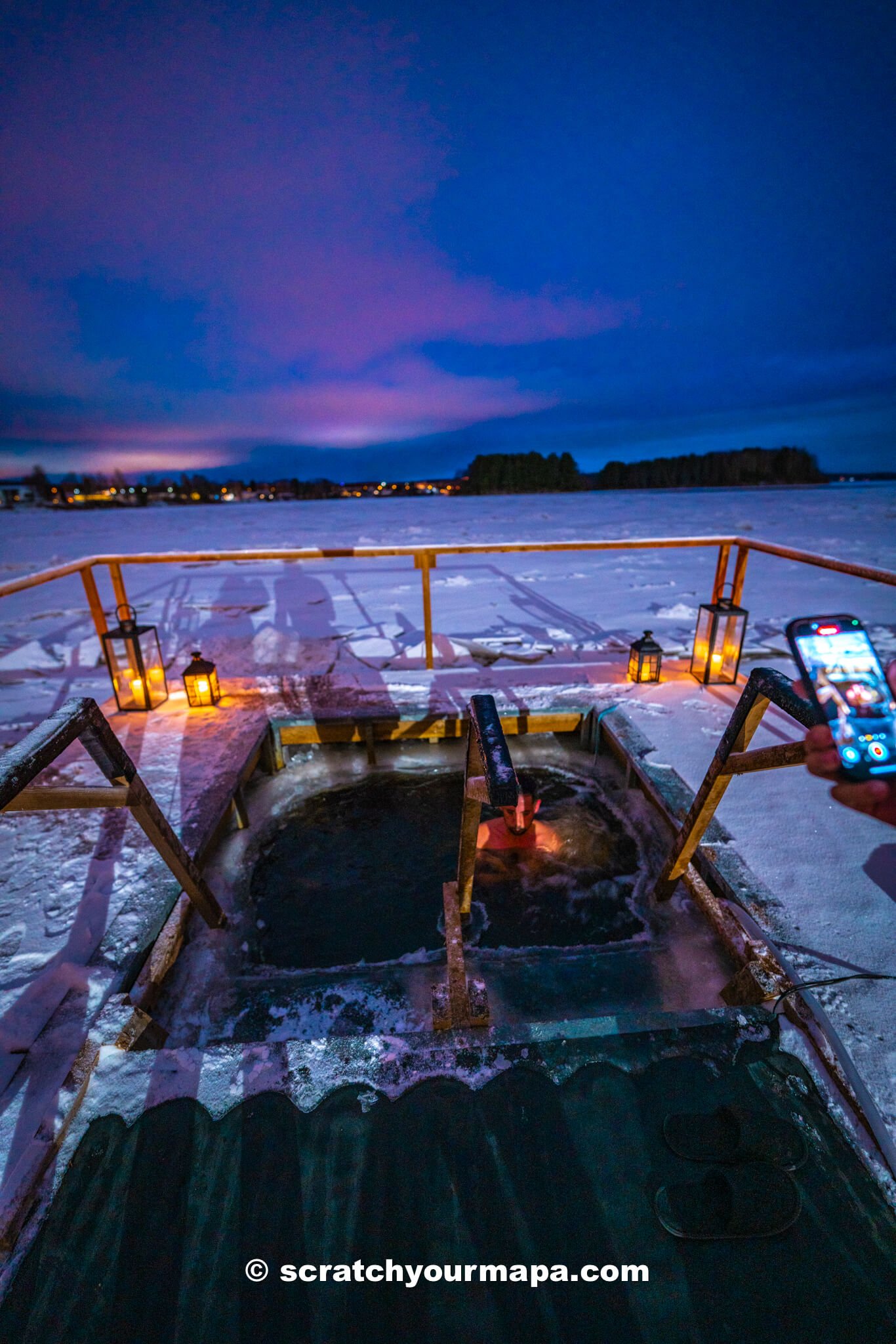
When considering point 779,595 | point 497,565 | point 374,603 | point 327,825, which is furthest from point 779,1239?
point 497,565

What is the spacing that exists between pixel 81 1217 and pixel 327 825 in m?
2.66

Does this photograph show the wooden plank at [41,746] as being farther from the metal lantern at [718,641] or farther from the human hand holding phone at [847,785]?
the metal lantern at [718,641]

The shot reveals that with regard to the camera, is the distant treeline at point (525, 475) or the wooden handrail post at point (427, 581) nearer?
the wooden handrail post at point (427, 581)

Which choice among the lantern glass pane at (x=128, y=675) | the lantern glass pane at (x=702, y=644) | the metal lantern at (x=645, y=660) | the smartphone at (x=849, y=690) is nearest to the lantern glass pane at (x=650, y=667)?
the metal lantern at (x=645, y=660)

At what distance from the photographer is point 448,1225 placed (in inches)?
62.0

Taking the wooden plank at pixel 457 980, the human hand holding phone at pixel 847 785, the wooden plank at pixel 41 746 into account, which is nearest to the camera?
the human hand holding phone at pixel 847 785

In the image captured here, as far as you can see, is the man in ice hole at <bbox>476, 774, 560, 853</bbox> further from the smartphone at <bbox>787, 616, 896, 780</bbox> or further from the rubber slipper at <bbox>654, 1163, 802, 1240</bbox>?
the smartphone at <bbox>787, 616, 896, 780</bbox>

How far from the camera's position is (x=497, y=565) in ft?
43.0

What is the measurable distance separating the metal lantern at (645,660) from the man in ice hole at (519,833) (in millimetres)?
1897

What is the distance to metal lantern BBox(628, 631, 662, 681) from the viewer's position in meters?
5.11

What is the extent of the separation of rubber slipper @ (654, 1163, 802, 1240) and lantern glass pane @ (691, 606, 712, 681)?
4.11 meters

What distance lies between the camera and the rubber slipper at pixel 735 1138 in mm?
1657

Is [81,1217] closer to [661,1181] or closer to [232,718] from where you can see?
[661,1181]

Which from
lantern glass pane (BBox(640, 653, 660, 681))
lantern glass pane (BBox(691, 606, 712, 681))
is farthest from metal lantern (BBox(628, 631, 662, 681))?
lantern glass pane (BBox(691, 606, 712, 681))
